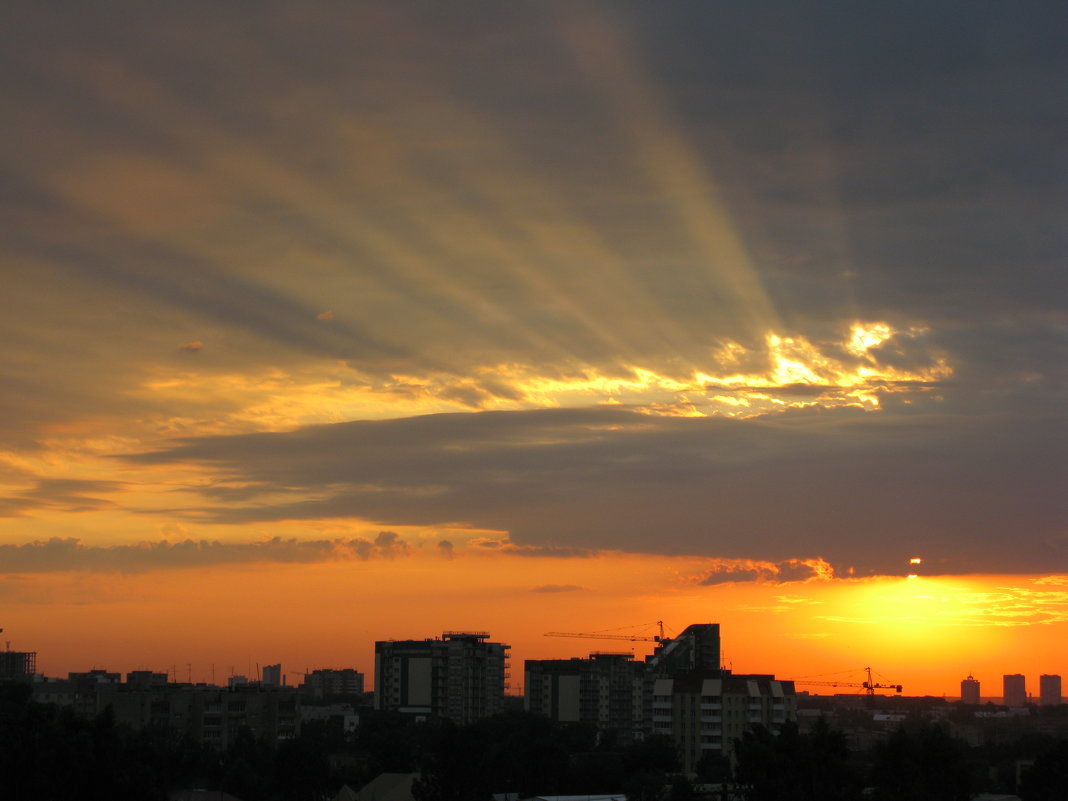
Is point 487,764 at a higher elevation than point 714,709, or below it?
below

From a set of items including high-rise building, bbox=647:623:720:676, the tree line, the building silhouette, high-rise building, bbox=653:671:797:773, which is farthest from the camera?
high-rise building, bbox=647:623:720:676

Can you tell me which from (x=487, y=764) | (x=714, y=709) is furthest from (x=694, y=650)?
(x=487, y=764)

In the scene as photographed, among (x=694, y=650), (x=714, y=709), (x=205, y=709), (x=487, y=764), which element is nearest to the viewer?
(x=487, y=764)

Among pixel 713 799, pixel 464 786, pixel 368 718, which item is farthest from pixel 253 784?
pixel 368 718

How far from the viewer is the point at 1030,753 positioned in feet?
409

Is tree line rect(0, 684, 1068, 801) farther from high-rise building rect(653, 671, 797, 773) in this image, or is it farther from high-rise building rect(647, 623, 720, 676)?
high-rise building rect(647, 623, 720, 676)

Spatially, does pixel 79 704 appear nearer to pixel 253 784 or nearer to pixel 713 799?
pixel 253 784

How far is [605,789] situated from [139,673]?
11104 centimetres

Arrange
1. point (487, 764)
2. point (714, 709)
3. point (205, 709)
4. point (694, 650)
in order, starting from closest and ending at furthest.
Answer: point (487, 764) → point (714, 709) → point (205, 709) → point (694, 650)

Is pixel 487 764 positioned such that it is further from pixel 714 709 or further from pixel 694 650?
pixel 694 650

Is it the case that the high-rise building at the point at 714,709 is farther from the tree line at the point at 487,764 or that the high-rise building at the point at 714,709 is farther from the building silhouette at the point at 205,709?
the building silhouette at the point at 205,709

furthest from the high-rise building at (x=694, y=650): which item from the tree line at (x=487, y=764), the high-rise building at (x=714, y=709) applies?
the high-rise building at (x=714, y=709)

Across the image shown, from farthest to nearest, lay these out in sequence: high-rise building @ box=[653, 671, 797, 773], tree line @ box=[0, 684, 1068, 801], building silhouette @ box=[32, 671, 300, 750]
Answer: building silhouette @ box=[32, 671, 300, 750], high-rise building @ box=[653, 671, 797, 773], tree line @ box=[0, 684, 1068, 801]

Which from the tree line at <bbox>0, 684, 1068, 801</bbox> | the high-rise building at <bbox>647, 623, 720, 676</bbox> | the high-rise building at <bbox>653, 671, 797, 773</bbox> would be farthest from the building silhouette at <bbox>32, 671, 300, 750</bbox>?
the high-rise building at <bbox>647, 623, 720, 676</bbox>
